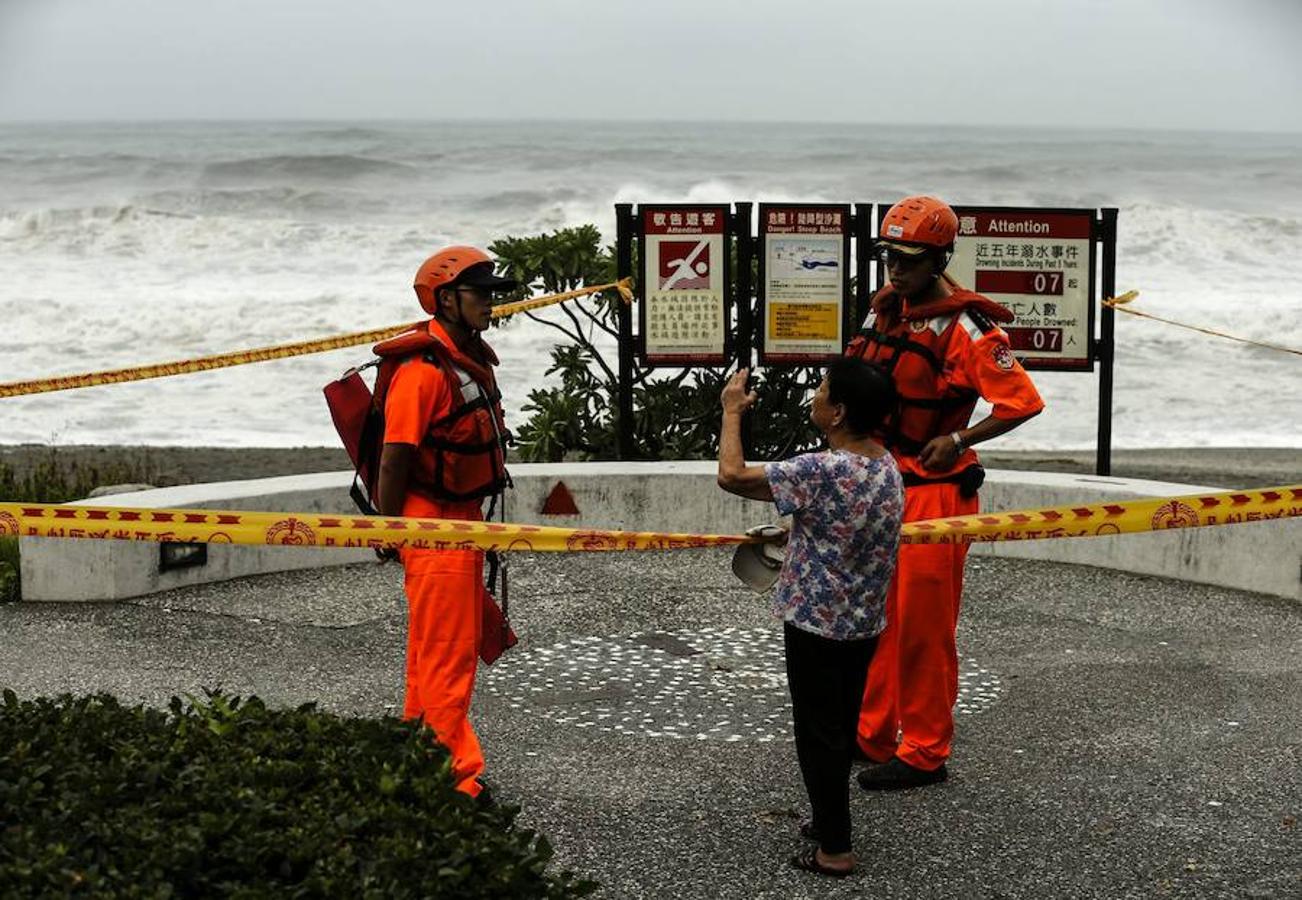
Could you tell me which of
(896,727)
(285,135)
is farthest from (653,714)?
(285,135)

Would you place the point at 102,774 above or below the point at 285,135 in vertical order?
below

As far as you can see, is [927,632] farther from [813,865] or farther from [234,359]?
[234,359]

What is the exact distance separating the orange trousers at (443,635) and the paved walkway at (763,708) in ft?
1.33

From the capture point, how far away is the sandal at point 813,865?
15.7ft

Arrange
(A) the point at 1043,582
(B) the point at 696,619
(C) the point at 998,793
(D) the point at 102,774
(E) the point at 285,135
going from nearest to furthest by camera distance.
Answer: (D) the point at 102,774 → (C) the point at 998,793 → (B) the point at 696,619 → (A) the point at 1043,582 → (E) the point at 285,135

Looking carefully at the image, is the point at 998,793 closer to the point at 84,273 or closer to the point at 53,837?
the point at 53,837

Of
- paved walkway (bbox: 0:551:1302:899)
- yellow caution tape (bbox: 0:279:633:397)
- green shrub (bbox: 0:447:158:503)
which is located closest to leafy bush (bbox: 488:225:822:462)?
yellow caution tape (bbox: 0:279:633:397)

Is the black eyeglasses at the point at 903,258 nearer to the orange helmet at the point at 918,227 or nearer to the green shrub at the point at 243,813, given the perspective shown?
the orange helmet at the point at 918,227

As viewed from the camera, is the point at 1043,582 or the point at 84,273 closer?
the point at 1043,582

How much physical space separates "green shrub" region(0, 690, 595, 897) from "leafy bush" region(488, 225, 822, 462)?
622 centimetres

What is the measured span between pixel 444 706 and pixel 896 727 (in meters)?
1.46

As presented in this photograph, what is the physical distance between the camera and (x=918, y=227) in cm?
542

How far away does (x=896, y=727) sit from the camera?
569 cm

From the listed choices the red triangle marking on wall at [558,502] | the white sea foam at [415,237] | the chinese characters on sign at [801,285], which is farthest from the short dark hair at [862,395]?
the white sea foam at [415,237]
